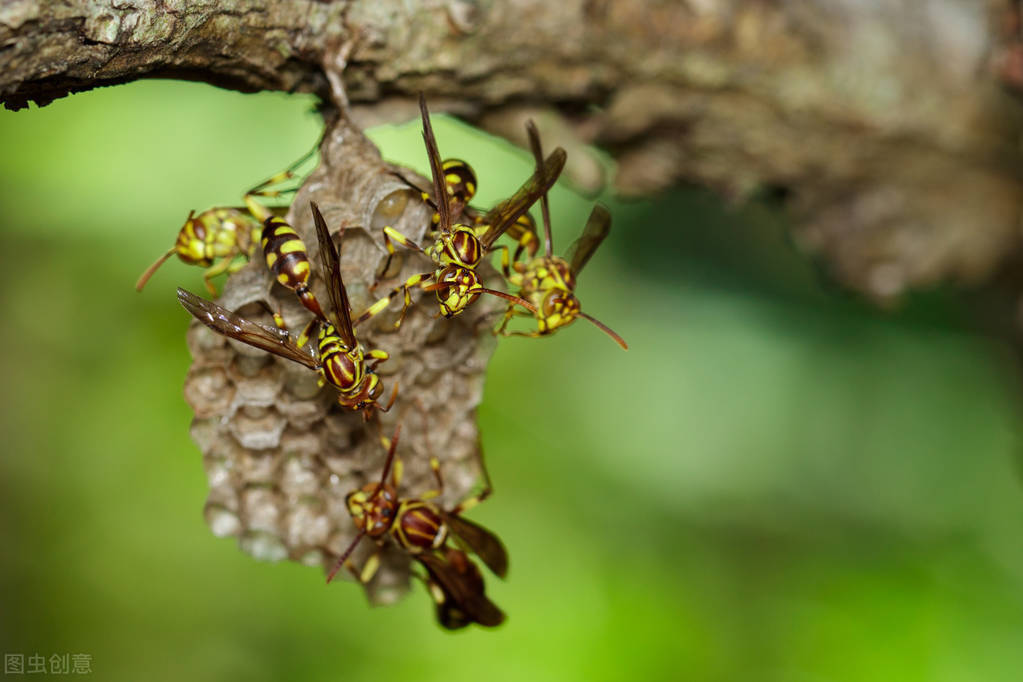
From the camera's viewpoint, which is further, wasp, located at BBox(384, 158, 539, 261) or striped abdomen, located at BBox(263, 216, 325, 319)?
wasp, located at BBox(384, 158, 539, 261)

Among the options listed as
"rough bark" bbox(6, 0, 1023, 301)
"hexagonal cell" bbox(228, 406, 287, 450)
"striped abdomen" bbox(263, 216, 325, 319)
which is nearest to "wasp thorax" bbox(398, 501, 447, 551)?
"hexagonal cell" bbox(228, 406, 287, 450)

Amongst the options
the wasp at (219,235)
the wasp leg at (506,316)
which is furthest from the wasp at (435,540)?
the wasp at (219,235)

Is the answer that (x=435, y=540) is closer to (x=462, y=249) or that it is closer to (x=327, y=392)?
(x=327, y=392)

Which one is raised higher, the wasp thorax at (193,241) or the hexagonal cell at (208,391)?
the wasp thorax at (193,241)

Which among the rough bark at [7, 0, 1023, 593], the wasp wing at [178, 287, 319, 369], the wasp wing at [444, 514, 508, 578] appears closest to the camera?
the rough bark at [7, 0, 1023, 593]

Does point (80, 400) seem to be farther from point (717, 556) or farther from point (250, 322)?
point (717, 556)

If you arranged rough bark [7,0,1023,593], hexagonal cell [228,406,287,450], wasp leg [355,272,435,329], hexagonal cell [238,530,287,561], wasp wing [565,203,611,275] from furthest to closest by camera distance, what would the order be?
wasp wing [565,203,611,275] → hexagonal cell [238,530,287,561] → hexagonal cell [228,406,287,450] → wasp leg [355,272,435,329] → rough bark [7,0,1023,593]

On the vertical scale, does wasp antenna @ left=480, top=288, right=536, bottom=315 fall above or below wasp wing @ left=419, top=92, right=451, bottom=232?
below

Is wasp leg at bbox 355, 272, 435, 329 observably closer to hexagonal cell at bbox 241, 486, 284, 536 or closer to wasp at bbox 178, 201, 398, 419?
wasp at bbox 178, 201, 398, 419

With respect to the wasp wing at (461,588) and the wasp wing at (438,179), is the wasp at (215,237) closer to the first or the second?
the wasp wing at (438,179)
